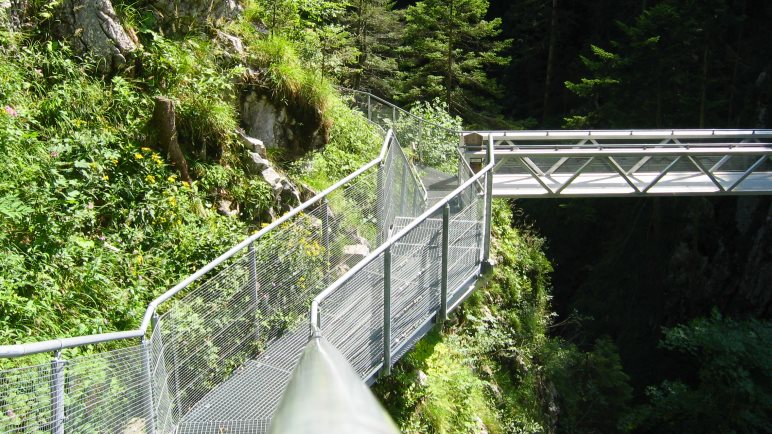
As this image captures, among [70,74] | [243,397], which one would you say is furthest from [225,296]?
[70,74]

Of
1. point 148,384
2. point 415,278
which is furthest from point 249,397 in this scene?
point 415,278

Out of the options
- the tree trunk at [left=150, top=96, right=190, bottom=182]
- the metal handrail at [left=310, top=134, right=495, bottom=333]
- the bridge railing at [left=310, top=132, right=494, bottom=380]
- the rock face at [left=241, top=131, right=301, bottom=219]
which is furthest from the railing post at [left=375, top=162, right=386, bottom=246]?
the tree trunk at [left=150, top=96, right=190, bottom=182]

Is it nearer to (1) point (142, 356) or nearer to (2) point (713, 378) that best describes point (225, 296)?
(1) point (142, 356)

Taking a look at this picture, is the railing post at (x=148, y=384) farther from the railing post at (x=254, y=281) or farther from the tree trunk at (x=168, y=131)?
the tree trunk at (x=168, y=131)

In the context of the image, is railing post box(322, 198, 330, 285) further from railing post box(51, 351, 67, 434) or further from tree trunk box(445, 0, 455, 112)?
tree trunk box(445, 0, 455, 112)

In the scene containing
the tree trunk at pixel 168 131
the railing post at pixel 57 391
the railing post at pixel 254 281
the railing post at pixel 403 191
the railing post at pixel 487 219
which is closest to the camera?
the railing post at pixel 57 391

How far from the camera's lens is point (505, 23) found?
1217 inches

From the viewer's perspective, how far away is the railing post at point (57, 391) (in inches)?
138

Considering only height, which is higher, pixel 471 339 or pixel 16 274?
pixel 16 274

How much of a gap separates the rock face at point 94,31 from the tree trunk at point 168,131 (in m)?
1.02

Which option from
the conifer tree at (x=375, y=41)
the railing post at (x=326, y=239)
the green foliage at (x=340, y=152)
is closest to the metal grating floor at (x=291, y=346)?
the railing post at (x=326, y=239)

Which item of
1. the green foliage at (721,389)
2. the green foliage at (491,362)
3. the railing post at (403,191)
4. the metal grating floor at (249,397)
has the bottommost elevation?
the green foliage at (721,389)

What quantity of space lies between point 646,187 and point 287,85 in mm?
6423

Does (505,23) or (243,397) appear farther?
(505,23)
